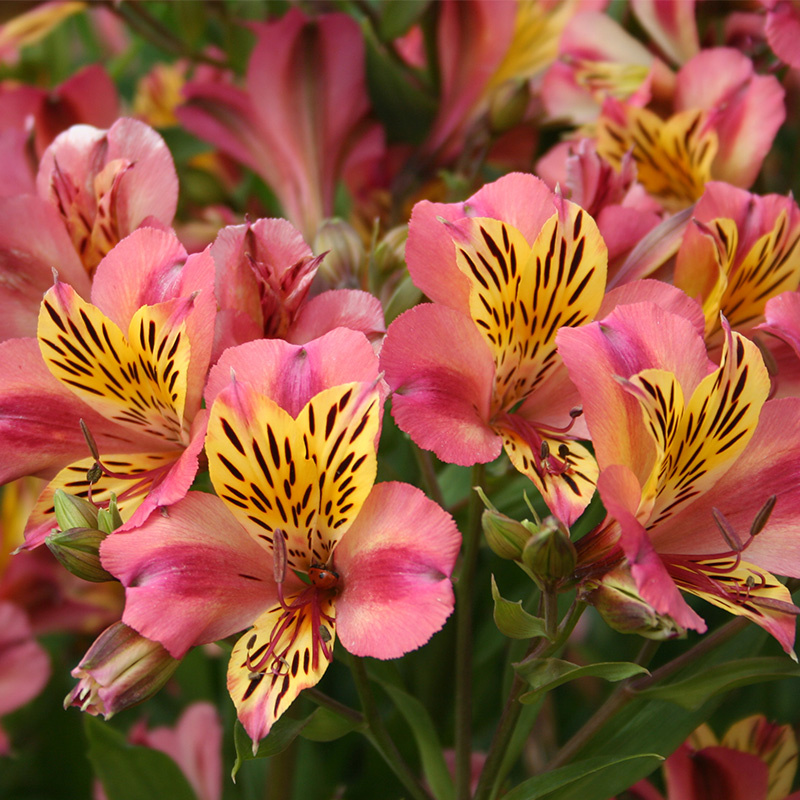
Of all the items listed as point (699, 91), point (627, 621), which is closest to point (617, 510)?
point (627, 621)

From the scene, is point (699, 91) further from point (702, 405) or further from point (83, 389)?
point (83, 389)

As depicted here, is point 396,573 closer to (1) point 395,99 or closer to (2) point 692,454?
(2) point 692,454

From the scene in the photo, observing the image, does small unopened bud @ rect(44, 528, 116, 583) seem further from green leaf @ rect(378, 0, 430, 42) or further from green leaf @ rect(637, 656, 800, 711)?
green leaf @ rect(378, 0, 430, 42)

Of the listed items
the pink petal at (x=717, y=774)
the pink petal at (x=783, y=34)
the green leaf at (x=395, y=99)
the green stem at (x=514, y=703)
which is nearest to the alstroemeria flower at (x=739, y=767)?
the pink petal at (x=717, y=774)

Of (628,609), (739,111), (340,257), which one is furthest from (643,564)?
(739,111)

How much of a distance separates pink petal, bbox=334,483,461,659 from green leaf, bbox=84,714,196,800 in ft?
0.93

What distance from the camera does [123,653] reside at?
42 centimetres

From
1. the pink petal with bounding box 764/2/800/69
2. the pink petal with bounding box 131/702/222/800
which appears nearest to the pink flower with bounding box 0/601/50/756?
the pink petal with bounding box 131/702/222/800

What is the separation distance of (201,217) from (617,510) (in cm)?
80

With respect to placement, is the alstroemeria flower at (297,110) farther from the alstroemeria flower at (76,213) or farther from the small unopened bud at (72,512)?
the small unopened bud at (72,512)

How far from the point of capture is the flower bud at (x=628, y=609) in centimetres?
39

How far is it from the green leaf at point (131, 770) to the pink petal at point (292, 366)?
32 cm

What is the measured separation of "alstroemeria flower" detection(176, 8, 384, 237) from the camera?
80 centimetres

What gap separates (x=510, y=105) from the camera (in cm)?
82
